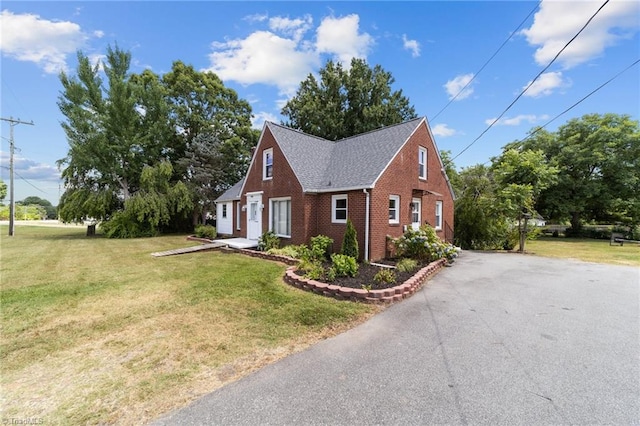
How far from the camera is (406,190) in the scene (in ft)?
40.9

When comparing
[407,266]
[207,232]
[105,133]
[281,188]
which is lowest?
[407,266]

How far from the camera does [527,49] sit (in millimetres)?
10008

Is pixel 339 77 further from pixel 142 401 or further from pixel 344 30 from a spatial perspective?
pixel 142 401

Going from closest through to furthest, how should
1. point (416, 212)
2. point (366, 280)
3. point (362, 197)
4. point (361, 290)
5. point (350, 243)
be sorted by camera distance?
point (361, 290) < point (366, 280) < point (350, 243) < point (362, 197) < point (416, 212)

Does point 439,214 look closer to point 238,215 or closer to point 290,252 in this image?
point 290,252

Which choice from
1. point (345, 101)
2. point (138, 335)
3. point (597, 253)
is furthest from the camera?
point (345, 101)

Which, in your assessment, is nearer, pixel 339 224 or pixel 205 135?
pixel 339 224

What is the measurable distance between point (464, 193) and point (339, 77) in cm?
1856

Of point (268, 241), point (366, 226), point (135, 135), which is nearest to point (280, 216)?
point (268, 241)

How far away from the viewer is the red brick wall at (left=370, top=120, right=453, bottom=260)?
424 inches

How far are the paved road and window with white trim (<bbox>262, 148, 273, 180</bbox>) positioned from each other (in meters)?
10.2

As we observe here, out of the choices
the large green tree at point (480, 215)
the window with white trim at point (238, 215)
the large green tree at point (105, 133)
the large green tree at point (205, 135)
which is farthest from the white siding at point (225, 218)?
the large green tree at point (480, 215)

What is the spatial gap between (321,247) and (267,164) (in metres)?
6.10

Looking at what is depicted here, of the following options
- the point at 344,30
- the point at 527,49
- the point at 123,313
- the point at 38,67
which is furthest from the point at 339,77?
the point at 123,313
